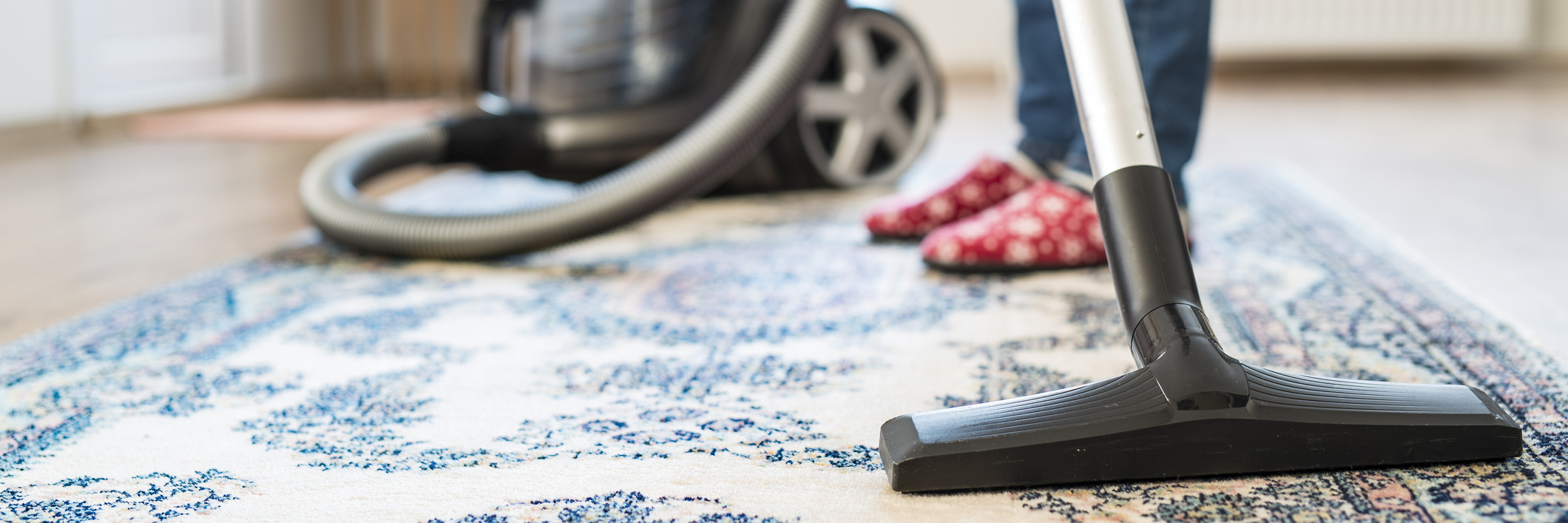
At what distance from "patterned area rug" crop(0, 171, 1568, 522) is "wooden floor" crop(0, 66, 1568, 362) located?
80 mm

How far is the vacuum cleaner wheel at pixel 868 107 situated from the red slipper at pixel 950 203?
0.28 m

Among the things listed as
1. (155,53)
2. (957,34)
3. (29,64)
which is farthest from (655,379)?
(957,34)

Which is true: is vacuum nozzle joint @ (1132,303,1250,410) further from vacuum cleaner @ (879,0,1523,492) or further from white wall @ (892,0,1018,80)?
white wall @ (892,0,1018,80)

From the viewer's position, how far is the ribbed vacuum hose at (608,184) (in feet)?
3.32

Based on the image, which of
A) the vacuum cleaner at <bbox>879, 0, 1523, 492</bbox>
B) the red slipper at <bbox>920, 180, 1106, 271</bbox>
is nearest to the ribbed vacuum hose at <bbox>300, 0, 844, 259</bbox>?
the red slipper at <bbox>920, 180, 1106, 271</bbox>

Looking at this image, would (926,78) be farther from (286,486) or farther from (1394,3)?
(1394,3)

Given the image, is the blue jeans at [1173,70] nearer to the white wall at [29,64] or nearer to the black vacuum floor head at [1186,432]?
the black vacuum floor head at [1186,432]

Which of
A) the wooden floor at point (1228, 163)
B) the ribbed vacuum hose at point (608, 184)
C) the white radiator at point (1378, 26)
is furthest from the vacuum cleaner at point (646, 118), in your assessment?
the white radiator at point (1378, 26)

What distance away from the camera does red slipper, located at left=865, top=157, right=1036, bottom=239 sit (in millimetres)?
1150

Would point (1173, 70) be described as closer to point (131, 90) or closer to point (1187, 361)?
point (1187, 361)

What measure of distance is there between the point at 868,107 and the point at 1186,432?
1.04 metres

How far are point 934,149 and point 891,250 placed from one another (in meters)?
0.94

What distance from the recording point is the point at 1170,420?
1.50ft

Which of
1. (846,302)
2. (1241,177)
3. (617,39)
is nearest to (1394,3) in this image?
(1241,177)
